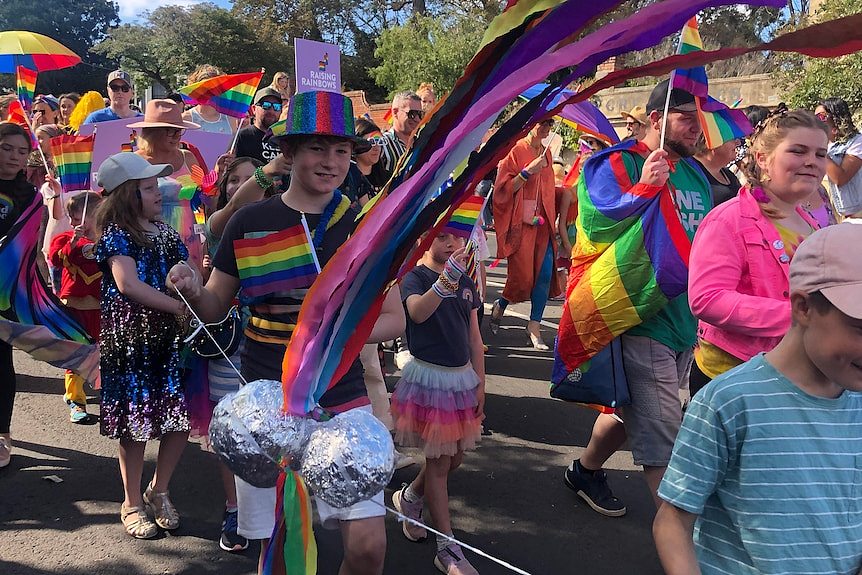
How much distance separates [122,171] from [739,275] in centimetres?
252

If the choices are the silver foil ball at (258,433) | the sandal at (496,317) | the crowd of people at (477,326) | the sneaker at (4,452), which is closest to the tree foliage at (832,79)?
the sandal at (496,317)

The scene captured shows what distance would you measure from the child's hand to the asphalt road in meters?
1.45

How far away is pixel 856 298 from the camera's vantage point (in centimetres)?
138

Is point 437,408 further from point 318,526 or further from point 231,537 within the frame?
point 231,537

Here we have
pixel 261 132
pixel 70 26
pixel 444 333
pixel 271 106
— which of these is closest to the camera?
pixel 444 333

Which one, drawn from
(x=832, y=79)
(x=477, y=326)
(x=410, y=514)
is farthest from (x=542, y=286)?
(x=832, y=79)

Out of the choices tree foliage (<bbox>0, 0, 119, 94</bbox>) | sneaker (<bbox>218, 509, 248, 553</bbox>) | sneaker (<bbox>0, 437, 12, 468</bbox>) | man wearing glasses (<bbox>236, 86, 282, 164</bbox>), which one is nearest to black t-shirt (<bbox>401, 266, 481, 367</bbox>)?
sneaker (<bbox>218, 509, 248, 553</bbox>)

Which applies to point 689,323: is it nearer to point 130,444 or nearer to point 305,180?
point 305,180

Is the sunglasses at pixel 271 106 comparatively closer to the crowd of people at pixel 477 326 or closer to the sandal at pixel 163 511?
the crowd of people at pixel 477 326

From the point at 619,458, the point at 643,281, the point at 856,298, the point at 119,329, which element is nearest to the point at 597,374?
the point at 643,281

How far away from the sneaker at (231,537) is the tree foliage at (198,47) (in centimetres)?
3218

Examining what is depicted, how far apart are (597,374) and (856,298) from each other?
177 centimetres

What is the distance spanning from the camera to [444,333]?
331 cm

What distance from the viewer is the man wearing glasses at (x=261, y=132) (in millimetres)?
5398
